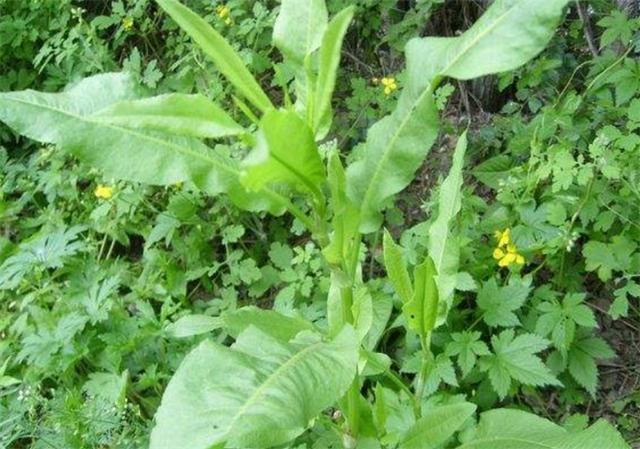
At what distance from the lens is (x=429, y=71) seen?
4.95 ft

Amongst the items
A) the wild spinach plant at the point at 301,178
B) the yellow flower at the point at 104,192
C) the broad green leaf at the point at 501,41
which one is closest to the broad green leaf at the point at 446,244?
the wild spinach plant at the point at 301,178

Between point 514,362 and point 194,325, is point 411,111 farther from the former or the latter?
point 514,362

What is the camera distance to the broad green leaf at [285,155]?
126 cm

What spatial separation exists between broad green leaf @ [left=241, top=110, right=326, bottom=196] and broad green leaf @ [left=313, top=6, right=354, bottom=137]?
0.42 ft

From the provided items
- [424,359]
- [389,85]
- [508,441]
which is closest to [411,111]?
[424,359]

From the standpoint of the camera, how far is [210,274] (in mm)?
3307

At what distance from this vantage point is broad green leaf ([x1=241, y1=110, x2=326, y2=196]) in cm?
126

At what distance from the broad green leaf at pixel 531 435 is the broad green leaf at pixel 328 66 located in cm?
96

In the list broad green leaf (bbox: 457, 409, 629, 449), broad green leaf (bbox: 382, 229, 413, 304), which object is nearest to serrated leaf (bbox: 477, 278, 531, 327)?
broad green leaf (bbox: 457, 409, 629, 449)

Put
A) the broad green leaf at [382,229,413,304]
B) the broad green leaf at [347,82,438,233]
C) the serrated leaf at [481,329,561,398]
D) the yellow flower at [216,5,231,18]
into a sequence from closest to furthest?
the broad green leaf at [347,82,438,233] → the broad green leaf at [382,229,413,304] → the serrated leaf at [481,329,561,398] → the yellow flower at [216,5,231,18]

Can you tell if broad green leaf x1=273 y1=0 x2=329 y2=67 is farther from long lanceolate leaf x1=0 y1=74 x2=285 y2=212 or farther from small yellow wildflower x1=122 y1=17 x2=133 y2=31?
small yellow wildflower x1=122 y1=17 x2=133 y2=31

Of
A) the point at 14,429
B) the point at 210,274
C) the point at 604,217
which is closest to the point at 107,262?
the point at 210,274

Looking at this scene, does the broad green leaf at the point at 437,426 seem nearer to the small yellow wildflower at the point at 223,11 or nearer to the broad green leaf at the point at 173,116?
the broad green leaf at the point at 173,116

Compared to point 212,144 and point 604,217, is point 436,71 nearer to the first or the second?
point 604,217
